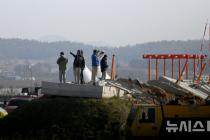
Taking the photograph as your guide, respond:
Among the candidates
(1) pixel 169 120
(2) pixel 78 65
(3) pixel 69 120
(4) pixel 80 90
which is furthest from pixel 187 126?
(2) pixel 78 65

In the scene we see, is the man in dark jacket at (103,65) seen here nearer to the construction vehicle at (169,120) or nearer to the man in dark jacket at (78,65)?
the man in dark jacket at (78,65)

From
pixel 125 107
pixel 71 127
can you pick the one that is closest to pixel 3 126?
pixel 71 127

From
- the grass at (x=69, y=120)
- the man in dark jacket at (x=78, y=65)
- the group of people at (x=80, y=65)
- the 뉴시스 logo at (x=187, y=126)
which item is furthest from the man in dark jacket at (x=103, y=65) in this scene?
the 뉴시스 logo at (x=187, y=126)

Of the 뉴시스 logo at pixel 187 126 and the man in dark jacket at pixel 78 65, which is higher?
the man in dark jacket at pixel 78 65

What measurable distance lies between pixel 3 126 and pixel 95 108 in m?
3.53

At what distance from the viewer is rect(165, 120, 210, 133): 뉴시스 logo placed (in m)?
23.2

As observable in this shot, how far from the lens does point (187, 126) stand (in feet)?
76.3

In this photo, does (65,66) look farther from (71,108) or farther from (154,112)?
(154,112)

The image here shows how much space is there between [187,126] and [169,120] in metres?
0.64

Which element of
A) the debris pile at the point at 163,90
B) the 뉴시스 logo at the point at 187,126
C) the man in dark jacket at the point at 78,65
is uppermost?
the man in dark jacket at the point at 78,65

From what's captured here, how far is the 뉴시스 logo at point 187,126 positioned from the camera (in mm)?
23188

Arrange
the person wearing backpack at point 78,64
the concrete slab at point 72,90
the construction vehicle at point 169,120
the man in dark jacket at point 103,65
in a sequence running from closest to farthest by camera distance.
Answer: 1. the construction vehicle at point 169,120
2. the concrete slab at point 72,90
3. the person wearing backpack at point 78,64
4. the man in dark jacket at point 103,65

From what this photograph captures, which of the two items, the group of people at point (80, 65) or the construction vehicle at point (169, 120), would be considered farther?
the group of people at point (80, 65)

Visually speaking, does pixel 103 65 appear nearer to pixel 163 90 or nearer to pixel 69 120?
pixel 163 90
